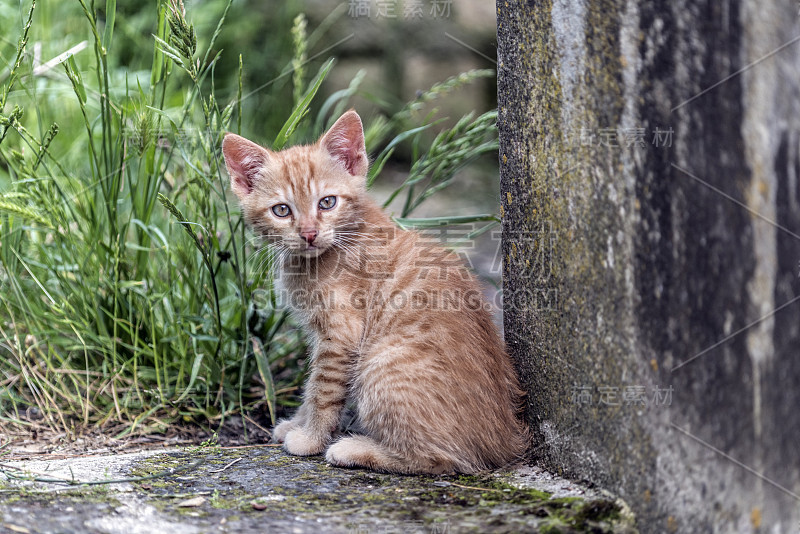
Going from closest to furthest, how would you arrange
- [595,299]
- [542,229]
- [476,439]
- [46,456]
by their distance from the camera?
[595,299], [542,229], [476,439], [46,456]

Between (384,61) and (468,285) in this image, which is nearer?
(468,285)

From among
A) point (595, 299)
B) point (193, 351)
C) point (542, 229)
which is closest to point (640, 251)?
point (595, 299)

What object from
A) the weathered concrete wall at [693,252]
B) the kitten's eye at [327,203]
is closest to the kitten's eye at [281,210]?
the kitten's eye at [327,203]

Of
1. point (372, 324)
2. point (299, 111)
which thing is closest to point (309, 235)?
point (372, 324)

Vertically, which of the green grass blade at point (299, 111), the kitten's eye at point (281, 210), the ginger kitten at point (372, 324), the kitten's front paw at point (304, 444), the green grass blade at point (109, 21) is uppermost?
the green grass blade at point (109, 21)

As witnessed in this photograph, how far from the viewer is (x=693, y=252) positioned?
1.47 m

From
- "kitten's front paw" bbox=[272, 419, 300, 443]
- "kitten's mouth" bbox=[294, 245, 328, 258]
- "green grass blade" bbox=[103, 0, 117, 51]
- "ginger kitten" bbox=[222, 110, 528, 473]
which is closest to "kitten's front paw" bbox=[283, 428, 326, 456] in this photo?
"ginger kitten" bbox=[222, 110, 528, 473]

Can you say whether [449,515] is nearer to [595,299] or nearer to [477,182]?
[595,299]

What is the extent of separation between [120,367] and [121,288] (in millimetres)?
280

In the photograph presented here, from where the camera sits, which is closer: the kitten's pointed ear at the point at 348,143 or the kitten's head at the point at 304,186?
the kitten's head at the point at 304,186

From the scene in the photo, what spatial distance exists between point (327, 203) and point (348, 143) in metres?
0.24

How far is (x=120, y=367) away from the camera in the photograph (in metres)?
2.56

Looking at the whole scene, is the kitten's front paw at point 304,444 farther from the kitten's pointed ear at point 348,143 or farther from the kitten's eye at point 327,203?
the kitten's pointed ear at point 348,143

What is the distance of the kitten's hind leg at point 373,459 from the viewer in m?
2.03
